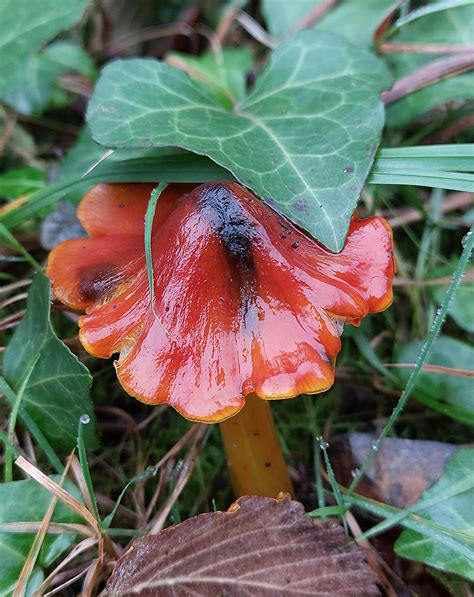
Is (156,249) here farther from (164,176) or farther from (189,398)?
(189,398)

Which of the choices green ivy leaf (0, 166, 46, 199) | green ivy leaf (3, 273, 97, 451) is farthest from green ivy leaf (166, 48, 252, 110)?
green ivy leaf (3, 273, 97, 451)

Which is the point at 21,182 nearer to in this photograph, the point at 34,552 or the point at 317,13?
the point at 34,552

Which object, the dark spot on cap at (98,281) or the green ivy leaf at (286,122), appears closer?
the green ivy leaf at (286,122)

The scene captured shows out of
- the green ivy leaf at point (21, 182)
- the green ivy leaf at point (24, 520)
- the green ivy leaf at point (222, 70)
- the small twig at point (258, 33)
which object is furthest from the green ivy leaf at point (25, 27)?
the green ivy leaf at point (24, 520)

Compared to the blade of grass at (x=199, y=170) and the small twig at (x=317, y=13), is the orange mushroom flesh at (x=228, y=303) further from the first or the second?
the small twig at (x=317, y=13)

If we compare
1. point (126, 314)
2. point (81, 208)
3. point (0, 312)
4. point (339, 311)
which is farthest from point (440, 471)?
point (0, 312)
